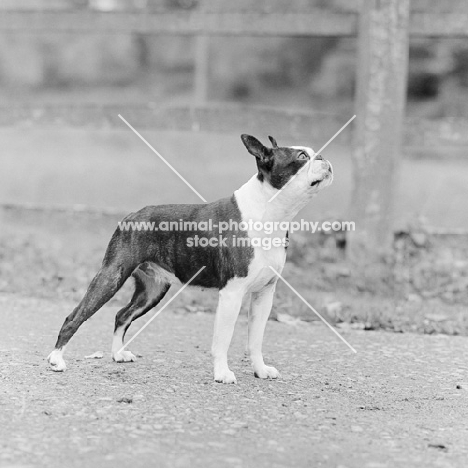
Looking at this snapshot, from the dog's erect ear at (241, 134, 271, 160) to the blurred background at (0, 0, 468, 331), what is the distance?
72.3 inches

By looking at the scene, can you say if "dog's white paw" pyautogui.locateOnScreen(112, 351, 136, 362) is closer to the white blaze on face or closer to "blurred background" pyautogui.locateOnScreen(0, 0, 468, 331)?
the white blaze on face

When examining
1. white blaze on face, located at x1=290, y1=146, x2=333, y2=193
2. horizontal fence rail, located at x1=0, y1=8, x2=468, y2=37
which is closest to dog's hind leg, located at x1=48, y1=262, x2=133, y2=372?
white blaze on face, located at x1=290, y1=146, x2=333, y2=193

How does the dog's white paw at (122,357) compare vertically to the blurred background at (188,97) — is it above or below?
below

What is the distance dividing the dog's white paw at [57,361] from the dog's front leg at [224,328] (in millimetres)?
768

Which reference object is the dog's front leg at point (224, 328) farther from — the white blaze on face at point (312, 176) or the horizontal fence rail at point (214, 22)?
the horizontal fence rail at point (214, 22)

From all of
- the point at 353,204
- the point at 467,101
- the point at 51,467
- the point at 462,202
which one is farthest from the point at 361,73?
the point at 467,101

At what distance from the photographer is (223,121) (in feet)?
23.2

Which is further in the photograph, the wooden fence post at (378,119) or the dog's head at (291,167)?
the wooden fence post at (378,119)

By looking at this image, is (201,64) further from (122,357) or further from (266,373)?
(266,373)

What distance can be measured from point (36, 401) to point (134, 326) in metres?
1.63

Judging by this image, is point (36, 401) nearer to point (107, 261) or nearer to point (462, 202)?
point (107, 261)

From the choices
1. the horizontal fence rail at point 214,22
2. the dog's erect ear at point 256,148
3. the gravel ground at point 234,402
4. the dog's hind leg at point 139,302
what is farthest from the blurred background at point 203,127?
the dog's erect ear at point 256,148

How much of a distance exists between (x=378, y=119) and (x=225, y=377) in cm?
295

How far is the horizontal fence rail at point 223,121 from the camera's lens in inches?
268
